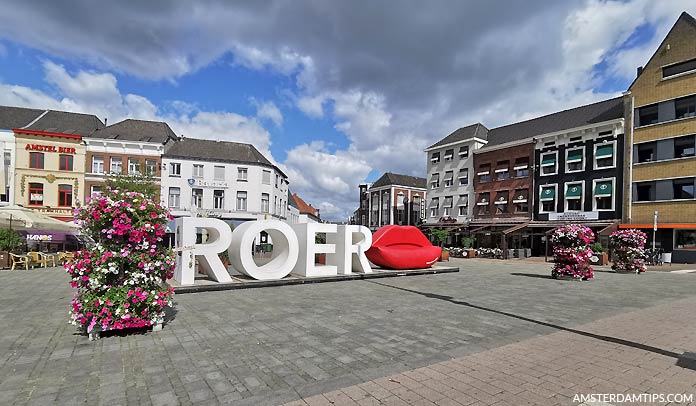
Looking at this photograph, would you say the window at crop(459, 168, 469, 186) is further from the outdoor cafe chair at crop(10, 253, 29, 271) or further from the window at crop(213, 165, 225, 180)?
the outdoor cafe chair at crop(10, 253, 29, 271)

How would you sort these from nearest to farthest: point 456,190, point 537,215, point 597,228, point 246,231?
point 246,231 < point 597,228 < point 537,215 < point 456,190

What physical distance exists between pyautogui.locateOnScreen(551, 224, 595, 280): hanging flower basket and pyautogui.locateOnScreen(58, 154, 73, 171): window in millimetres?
41891

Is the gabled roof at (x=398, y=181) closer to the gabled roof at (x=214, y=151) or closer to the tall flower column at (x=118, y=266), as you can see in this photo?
the gabled roof at (x=214, y=151)

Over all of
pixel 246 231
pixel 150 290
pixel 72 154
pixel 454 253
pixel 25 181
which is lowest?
pixel 454 253

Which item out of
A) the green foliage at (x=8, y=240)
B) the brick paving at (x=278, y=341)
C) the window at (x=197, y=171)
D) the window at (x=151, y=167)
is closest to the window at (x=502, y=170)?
the brick paving at (x=278, y=341)

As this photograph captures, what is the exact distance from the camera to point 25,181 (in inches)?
1357

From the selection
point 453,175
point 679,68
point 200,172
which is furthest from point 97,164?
point 679,68

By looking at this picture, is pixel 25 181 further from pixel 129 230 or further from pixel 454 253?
pixel 454 253

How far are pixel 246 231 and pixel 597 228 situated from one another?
31.8 meters

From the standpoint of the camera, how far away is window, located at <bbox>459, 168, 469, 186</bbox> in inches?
1751

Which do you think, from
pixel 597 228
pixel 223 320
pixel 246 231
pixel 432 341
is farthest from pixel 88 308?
pixel 597 228

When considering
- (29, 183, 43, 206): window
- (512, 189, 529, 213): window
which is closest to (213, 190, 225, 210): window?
(29, 183, 43, 206): window

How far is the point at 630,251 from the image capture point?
19.3 m

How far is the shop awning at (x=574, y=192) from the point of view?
33844 millimetres
